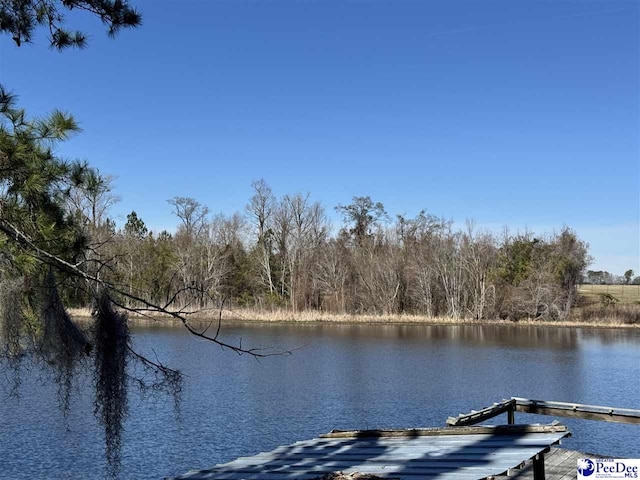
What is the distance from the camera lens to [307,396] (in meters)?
15.5

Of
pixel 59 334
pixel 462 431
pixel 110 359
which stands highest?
pixel 59 334

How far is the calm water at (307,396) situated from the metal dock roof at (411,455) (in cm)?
108

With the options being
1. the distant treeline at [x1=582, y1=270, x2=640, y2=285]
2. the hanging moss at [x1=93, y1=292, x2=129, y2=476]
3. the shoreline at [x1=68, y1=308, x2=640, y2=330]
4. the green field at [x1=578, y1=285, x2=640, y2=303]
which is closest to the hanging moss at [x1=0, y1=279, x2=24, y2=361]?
the hanging moss at [x1=93, y1=292, x2=129, y2=476]

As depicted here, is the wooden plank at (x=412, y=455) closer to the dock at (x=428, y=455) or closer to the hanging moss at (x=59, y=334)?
the dock at (x=428, y=455)

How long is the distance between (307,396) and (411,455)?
1032 cm

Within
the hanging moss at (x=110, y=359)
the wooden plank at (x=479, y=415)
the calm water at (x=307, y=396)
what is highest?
the hanging moss at (x=110, y=359)

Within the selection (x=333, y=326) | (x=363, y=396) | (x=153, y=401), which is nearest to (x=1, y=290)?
(x=153, y=401)

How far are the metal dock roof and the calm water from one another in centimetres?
108

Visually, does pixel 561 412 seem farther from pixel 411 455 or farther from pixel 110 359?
pixel 110 359

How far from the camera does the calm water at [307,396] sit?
1050 cm

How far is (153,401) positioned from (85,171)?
32.5 feet

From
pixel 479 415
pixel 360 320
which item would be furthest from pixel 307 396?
pixel 360 320

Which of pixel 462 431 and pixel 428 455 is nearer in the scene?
pixel 428 455

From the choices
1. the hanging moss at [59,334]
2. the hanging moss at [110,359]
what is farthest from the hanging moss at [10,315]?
the hanging moss at [110,359]
